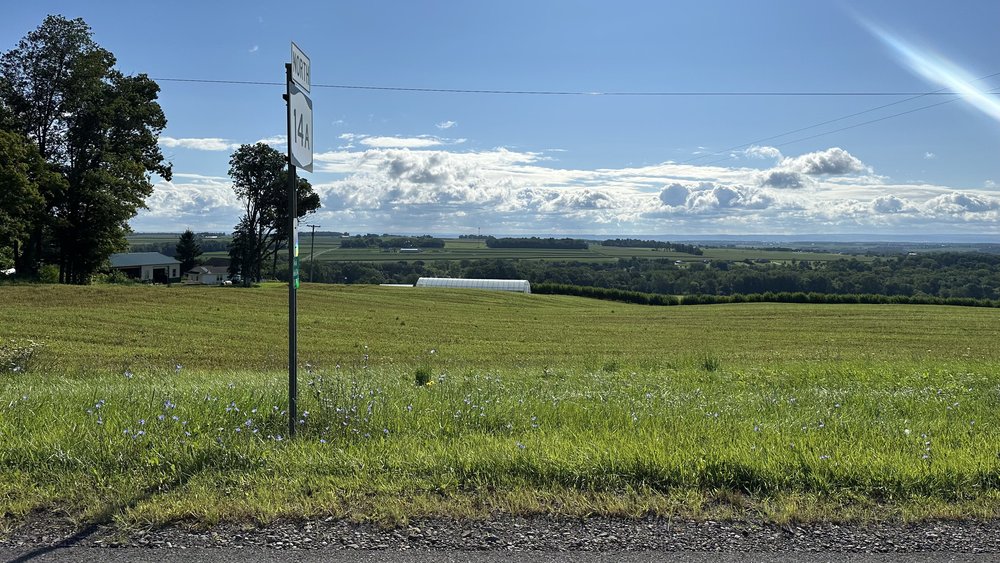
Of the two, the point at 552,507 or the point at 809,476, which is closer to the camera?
the point at 552,507

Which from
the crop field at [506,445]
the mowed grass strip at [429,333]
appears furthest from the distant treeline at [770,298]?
the crop field at [506,445]

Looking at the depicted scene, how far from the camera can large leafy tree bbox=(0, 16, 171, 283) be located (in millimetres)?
42344

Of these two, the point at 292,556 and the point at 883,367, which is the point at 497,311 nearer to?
the point at 883,367

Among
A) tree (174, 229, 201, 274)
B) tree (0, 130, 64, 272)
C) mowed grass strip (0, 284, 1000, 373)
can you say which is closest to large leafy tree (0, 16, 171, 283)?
tree (0, 130, 64, 272)

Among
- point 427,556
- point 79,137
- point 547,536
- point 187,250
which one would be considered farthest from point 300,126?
point 187,250

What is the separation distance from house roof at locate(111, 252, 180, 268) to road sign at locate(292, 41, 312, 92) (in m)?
94.2

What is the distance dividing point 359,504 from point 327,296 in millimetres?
44835

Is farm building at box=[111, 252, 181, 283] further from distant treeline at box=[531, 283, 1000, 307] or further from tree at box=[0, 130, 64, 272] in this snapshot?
distant treeline at box=[531, 283, 1000, 307]

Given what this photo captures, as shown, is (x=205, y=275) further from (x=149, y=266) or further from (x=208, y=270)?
(x=149, y=266)

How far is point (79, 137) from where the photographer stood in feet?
148

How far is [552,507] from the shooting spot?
4.14 metres

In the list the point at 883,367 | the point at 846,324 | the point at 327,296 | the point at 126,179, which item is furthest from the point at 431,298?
the point at 883,367

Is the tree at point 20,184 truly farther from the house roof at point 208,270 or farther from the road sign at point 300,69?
the house roof at point 208,270

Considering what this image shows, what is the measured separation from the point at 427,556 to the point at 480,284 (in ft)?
262
